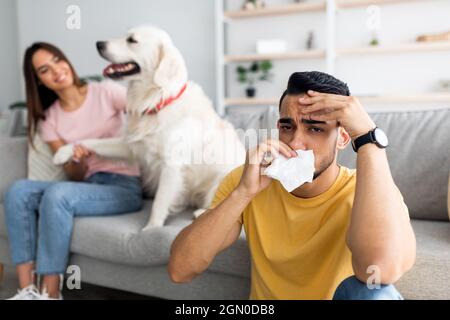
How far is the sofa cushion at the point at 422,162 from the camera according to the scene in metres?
1.32

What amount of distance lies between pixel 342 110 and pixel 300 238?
11.8 inches

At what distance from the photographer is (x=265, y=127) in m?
1.63

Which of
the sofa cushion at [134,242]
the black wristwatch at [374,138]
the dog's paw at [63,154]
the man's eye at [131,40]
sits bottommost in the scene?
the sofa cushion at [134,242]

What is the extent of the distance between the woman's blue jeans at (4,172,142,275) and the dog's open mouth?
1.40ft

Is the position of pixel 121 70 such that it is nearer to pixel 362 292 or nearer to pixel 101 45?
pixel 101 45

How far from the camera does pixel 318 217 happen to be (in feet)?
2.68

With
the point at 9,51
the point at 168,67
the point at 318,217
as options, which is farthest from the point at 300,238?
the point at 9,51

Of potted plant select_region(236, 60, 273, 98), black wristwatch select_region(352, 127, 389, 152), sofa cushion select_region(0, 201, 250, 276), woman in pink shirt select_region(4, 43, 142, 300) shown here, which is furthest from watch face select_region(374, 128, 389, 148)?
potted plant select_region(236, 60, 273, 98)

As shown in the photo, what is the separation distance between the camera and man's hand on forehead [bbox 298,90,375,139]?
2.16 feet

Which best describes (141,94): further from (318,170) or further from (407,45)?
(407,45)

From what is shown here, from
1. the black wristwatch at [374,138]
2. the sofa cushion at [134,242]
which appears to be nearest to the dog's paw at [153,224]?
the sofa cushion at [134,242]

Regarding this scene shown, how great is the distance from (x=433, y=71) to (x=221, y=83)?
1718 mm

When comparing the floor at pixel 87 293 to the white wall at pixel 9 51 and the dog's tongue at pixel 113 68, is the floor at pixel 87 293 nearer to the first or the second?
the dog's tongue at pixel 113 68

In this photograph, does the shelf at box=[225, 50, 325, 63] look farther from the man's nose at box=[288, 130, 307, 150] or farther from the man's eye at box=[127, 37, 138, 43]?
the man's nose at box=[288, 130, 307, 150]
